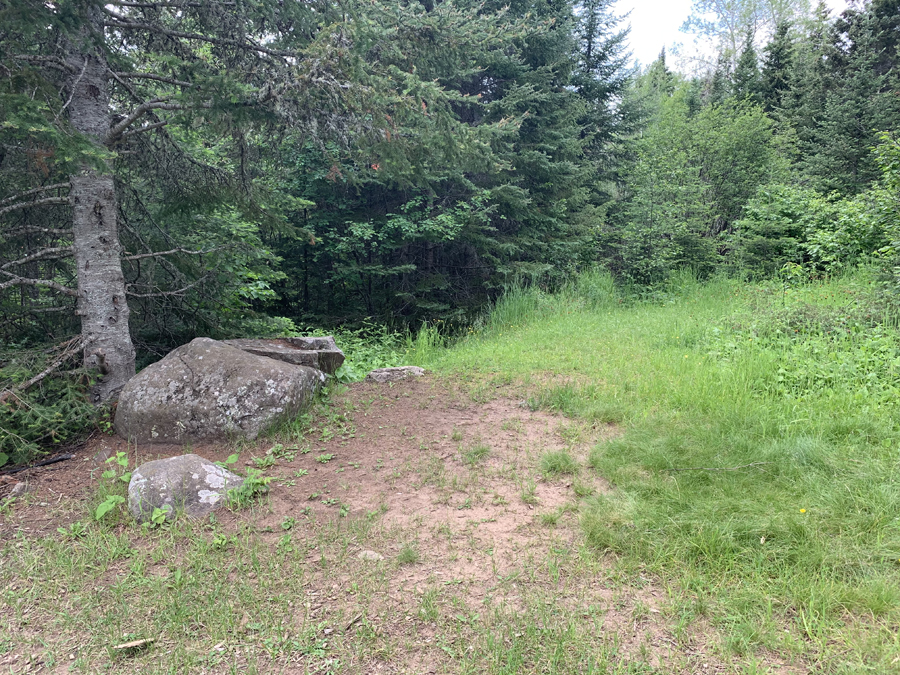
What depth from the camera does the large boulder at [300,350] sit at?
541 cm

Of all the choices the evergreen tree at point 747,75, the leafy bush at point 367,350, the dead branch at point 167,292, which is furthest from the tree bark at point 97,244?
the evergreen tree at point 747,75

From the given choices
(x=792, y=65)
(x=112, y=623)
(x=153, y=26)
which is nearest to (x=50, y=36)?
(x=153, y=26)

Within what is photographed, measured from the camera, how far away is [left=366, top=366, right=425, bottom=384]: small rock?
6.18 m


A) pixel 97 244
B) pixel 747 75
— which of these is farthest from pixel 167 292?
pixel 747 75

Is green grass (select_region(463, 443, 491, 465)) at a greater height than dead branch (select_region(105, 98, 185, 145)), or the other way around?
dead branch (select_region(105, 98, 185, 145))

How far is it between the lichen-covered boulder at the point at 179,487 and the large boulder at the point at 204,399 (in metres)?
0.80

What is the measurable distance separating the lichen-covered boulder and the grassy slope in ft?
8.08

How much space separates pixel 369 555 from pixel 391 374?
3.61 metres

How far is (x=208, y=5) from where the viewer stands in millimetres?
4586

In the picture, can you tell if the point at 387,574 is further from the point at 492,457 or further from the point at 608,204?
the point at 608,204

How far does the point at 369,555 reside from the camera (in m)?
2.72

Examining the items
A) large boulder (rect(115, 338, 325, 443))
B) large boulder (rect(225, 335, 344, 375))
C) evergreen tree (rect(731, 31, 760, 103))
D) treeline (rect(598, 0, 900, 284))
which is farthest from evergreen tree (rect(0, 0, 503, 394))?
evergreen tree (rect(731, 31, 760, 103))

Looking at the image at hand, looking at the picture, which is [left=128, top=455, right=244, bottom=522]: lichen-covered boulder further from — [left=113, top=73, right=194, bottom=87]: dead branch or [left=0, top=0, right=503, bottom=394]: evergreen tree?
[left=113, top=73, right=194, bottom=87]: dead branch

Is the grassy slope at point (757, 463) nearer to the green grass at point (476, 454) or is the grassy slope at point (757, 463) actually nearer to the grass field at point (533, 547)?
the grass field at point (533, 547)
